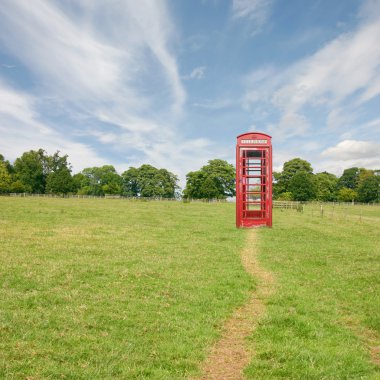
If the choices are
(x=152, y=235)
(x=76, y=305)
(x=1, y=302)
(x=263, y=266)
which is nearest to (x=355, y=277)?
(x=263, y=266)

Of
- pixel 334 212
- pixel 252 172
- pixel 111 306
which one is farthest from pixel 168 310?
pixel 334 212

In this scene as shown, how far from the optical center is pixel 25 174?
121938 mm

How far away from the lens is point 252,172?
90.7 feet

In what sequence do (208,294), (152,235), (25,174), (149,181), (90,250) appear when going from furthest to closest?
(149,181) < (25,174) < (152,235) < (90,250) < (208,294)

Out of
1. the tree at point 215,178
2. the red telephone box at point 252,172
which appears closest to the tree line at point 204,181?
the tree at point 215,178

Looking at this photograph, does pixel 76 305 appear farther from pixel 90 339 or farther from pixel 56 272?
pixel 56 272

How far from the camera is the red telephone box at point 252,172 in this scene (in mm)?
27156

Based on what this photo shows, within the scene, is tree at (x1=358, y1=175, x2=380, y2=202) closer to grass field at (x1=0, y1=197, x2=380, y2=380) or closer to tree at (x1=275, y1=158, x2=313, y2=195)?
tree at (x1=275, y1=158, x2=313, y2=195)

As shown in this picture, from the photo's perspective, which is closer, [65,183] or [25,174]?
[65,183]

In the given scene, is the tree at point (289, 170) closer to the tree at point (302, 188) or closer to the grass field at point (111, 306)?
the tree at point (302, 188)

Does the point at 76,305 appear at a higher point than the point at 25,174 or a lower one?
lower

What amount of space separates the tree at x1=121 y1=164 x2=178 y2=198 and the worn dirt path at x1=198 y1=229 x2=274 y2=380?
426 ft

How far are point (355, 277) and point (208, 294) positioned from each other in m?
5.63

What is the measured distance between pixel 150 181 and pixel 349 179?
73.5 m
